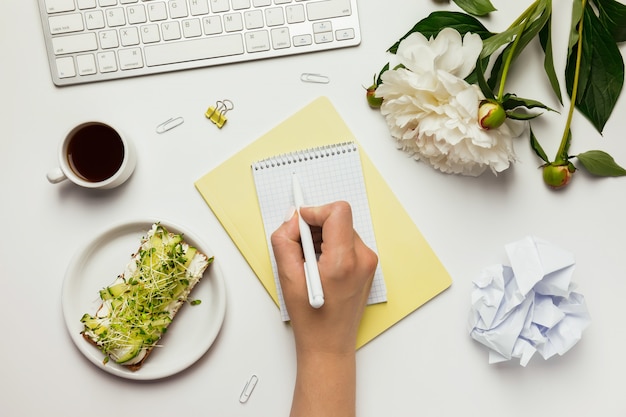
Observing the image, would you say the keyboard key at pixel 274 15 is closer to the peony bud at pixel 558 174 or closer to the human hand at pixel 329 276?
the human hand at pixel 329 276

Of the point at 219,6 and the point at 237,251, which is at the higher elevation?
the point at 219,6

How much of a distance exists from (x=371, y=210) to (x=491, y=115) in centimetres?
21

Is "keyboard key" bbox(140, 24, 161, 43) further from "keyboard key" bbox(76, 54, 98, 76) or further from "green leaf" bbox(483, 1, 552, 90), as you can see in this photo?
"green leaf" bbox(483, 1, 552, 90)

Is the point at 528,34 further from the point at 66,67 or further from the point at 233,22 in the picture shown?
the point at 66,67

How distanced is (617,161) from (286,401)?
1.96 feet

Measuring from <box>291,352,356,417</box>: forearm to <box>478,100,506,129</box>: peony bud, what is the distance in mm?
356

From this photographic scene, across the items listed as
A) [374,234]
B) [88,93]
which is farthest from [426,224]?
[88,93]

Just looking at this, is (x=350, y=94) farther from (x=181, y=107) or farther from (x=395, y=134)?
(x=181, y=107)

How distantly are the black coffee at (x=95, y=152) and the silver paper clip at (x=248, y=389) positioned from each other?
0.35m

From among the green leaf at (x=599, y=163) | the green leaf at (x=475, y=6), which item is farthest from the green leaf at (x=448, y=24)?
the green leaf at (x=599, y=163)

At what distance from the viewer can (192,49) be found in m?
0.71

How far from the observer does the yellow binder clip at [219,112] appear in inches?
28.6

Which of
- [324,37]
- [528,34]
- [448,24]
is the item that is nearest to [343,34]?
[324,37]

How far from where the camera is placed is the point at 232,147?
2.42 ft
